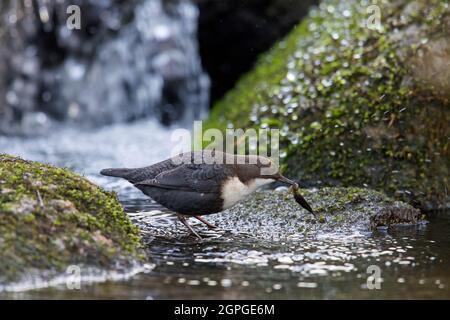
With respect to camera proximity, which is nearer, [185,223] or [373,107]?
[185,223]

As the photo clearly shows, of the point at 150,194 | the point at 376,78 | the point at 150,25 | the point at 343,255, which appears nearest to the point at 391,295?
the point at 343,255

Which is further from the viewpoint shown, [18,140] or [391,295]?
[18,140]

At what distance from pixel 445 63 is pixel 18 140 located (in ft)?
20.7

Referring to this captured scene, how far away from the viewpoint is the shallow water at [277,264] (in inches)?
159

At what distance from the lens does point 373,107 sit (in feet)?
24.0

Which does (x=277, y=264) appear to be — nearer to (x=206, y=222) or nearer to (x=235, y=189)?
(x=235, y=189)

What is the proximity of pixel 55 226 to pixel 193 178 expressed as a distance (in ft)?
4.83

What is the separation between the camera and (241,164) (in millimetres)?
5742

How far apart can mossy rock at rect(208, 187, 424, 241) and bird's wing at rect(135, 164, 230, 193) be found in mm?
479

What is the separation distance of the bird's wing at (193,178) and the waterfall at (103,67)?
619 cm

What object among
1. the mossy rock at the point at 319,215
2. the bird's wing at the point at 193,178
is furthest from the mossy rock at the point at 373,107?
the bird's wing at the point at 193,178
